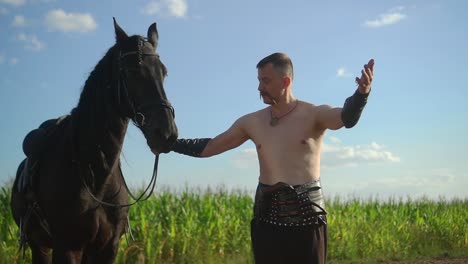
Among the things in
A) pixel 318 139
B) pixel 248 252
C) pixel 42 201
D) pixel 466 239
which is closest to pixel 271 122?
pixel 318 139

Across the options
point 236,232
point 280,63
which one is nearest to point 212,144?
point 280,63

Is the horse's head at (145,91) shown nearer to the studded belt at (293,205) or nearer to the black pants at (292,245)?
the studded belt at (293,205)

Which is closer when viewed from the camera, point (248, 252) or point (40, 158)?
point (40, 158)

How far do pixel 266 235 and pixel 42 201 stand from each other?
2.26 metres

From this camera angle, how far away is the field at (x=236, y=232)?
380 inches

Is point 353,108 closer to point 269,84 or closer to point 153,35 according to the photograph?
point 269,84

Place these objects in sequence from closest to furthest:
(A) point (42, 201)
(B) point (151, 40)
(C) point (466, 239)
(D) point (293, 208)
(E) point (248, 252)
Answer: (D) point (293, 208)
(B) point (151, 40)
(A) point (42, 201)
(E) point (248, 252)
(C) point (466, 239)

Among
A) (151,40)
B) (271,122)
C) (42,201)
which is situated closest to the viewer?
(271,122)

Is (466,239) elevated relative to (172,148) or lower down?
lower down

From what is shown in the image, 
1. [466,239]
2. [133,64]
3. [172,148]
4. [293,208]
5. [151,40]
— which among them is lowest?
[466,239]

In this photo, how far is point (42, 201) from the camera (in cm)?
447

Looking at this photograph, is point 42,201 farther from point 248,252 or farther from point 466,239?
point 466,239

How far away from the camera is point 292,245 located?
307 centimetres

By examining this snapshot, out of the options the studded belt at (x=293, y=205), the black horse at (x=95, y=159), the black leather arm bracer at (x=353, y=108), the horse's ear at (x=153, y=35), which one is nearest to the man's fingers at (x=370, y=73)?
the black leather arm bracer at (x=353, y=108)
